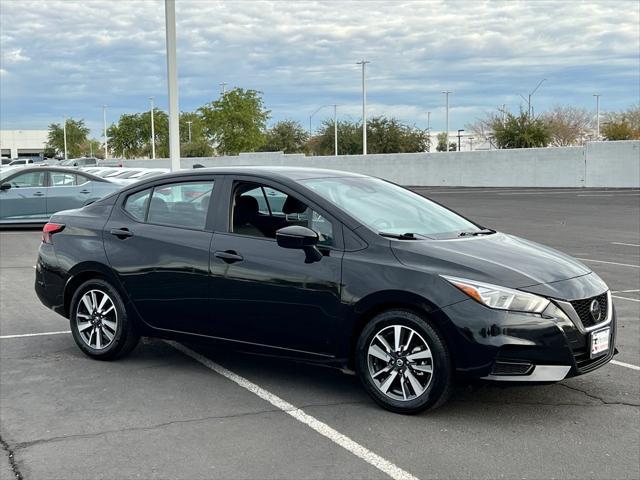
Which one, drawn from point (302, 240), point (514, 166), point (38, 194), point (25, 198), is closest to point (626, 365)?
point (302, 240)

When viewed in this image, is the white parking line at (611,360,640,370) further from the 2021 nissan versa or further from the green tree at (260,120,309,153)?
the green tree at (260,120,309,153)

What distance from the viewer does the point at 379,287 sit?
5039 millimetres

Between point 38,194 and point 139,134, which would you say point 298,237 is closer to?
point 38,194

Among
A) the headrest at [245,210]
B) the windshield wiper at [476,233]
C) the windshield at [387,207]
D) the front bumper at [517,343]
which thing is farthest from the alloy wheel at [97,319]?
the front bumper at [517,343]

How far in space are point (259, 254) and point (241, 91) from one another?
6582 centimetres

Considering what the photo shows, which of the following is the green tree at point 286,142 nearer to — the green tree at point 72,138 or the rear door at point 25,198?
the green tree at point 72,138

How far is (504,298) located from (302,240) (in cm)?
137

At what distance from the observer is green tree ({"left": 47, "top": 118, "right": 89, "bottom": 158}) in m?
121

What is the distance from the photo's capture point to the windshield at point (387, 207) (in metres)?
5.57

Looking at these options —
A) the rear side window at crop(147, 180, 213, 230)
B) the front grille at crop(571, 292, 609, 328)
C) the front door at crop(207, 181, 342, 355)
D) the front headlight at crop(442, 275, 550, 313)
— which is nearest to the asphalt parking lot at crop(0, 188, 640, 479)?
the front door at crop(207, 181, 342, 355)

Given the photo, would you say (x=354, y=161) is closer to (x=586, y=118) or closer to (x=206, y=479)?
(x=586, y=118)

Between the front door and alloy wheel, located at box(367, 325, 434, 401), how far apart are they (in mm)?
354

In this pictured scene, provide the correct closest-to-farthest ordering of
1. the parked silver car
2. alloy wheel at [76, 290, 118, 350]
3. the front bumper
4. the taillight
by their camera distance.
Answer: the front bumper
alloy wheel at [76, 290, 118, 350]
the taillight
the parked silver car

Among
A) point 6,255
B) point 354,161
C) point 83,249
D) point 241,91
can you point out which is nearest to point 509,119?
point 354,161
